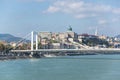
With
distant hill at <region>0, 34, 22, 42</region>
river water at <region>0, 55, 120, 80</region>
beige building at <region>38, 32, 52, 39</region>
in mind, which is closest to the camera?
river water at <region>0, 55, 120, 80</region>

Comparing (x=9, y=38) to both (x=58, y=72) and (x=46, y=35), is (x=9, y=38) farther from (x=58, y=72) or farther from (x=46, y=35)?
(x=58, y=72)

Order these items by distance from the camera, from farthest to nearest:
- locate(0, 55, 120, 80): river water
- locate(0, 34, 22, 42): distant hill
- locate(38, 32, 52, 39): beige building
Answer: locate(0, 34, 22, 42): distant hill → locate(38, 32, 52, 39): beige building → locate(0, 55, 120, 80): river water

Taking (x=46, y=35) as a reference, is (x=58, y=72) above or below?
below

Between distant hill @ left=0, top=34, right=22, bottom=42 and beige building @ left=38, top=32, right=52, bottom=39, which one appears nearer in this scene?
beige building @ left=38, top=32, right=52, bottom=39

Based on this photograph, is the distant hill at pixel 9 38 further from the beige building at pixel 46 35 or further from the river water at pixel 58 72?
the river water at pixel 58 72

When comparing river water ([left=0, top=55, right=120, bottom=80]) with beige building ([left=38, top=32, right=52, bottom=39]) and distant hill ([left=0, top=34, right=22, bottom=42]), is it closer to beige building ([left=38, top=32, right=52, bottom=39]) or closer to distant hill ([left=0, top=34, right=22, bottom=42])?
beige building ([left=38, top=32, right=52, bottom=39])

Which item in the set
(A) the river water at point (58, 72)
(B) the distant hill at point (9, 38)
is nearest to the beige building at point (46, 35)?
(B) the distant hill at point (9, 38)

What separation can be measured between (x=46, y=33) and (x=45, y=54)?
23.2 m

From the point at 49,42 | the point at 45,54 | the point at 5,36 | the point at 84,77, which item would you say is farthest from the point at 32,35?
the point at 5,36

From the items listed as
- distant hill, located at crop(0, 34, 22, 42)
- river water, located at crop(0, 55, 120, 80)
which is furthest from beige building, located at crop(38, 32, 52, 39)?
river water, located at crop(0, 55, 120, 80)

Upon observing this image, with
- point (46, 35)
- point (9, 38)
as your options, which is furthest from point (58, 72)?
point (9, 38)

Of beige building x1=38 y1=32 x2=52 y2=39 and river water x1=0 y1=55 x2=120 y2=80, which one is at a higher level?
beige building x1=38 y1=32 x2=52 y2=39

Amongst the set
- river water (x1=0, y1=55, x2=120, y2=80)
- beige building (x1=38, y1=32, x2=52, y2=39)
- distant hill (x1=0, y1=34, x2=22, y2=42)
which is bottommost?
river water (x1=0, y1=55, x2=120, y2=80)

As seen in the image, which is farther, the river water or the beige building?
the beige building
